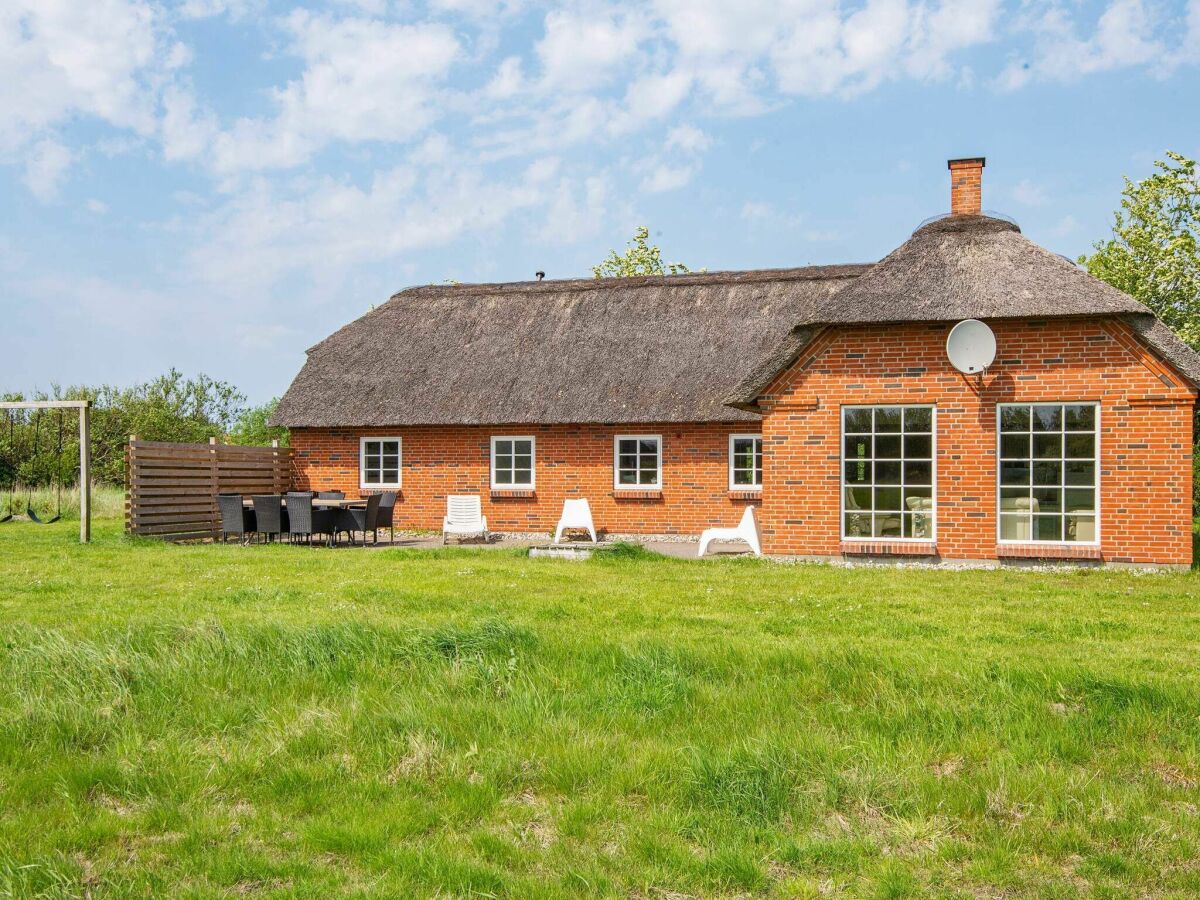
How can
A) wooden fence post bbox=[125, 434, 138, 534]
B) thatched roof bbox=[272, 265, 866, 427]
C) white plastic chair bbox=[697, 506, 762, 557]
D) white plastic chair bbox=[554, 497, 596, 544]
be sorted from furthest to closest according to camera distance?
1. thatched roof bbox=[272, 265, 866, 427]
2. white plastic chair bbox=[554, 497, 596, 544]
3. wooden fence post bbox=[125, 434, 138, 534]
4. white plastic chair bbox=[697, 506, 762, 557]

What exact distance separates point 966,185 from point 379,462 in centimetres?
1239

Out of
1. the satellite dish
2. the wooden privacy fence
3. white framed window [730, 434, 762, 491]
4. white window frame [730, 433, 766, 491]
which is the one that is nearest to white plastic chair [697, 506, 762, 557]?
the satellite dish

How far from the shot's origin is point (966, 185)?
1598 cm

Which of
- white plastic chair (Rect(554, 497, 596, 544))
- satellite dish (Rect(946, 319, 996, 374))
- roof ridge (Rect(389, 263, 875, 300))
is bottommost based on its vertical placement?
white plastic chair (Rect(554, 497, 596, 544))

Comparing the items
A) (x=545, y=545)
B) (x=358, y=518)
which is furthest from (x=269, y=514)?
(x=545, y=545)

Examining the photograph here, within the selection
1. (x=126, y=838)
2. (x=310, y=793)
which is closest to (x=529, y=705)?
(x=310, y=793)

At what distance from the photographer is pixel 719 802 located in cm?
460

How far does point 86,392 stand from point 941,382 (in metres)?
27.6

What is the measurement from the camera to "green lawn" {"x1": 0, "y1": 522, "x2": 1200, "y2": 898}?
13.2 ft

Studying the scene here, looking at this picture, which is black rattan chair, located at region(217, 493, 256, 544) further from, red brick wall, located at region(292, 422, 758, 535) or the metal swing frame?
red brick wall, located at region(292, 422, 758, 535)

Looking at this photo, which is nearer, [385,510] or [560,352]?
[385,510]

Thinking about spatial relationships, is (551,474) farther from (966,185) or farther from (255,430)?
(255,430)

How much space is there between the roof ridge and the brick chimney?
19.8ft

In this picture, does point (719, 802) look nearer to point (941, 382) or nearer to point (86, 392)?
point (941, 382)
